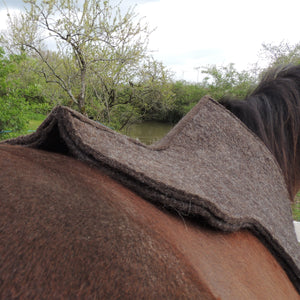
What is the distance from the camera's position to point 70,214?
379 mm

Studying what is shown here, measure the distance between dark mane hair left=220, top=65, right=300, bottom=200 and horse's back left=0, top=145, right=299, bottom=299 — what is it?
819 mm

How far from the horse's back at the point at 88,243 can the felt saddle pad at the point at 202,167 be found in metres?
0.04

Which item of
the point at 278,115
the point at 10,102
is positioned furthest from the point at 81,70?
the point at 278,115

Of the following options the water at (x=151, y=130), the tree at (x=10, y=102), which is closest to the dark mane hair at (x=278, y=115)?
the tree at (x=10, y=102)

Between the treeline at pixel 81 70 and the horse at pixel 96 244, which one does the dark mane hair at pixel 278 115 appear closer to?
the horse at pixel 96 244

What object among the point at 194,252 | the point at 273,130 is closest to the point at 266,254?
the point at 194,252

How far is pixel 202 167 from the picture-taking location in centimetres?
74

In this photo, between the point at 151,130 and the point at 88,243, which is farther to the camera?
the point at 151,130

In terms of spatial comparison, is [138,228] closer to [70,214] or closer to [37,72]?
[70,214]

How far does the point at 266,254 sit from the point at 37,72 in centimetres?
675

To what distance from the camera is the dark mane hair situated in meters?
1.17

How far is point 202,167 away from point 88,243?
0.47 m

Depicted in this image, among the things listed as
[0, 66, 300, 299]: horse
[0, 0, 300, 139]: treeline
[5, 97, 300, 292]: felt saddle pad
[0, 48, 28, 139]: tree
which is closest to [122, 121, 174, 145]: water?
[0, 0, 300, 139]: treeline

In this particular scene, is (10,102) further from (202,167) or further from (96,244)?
(96,244)
